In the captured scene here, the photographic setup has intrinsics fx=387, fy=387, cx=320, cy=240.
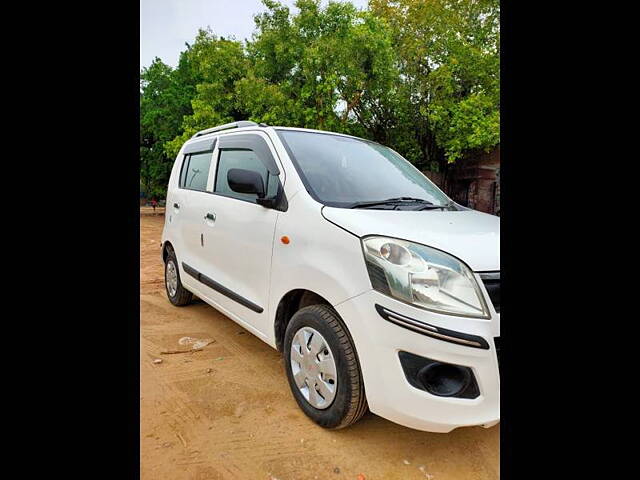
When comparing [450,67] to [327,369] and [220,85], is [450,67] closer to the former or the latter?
[220,85]

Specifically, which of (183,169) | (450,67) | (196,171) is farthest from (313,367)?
(450,67)

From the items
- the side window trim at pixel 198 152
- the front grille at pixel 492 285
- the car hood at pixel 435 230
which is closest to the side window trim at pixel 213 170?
the side window trim at pixel 198 152

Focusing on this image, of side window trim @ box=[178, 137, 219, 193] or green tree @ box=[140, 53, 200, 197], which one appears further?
green tree @ box=[140, 53, 200, 197]

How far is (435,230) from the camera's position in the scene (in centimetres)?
195

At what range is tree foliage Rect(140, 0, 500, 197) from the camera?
10648 millimetres

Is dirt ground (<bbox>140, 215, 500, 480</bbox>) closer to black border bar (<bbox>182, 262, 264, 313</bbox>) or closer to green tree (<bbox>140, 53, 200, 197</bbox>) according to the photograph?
black border bar (<bbox>182, 262, 264, 313</bbox>)

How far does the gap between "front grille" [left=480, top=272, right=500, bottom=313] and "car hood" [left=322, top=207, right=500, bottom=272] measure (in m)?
0.03

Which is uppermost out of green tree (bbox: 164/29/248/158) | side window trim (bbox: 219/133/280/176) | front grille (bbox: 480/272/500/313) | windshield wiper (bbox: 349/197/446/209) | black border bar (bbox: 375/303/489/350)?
green tree (bbox: 164/29/248/158)

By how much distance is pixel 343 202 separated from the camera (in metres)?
2.27

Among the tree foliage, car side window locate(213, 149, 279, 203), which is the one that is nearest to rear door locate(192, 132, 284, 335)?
car side window locate(213, 149, 279, 203)

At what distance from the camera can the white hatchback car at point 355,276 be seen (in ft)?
5.48

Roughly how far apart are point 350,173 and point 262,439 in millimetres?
1686
